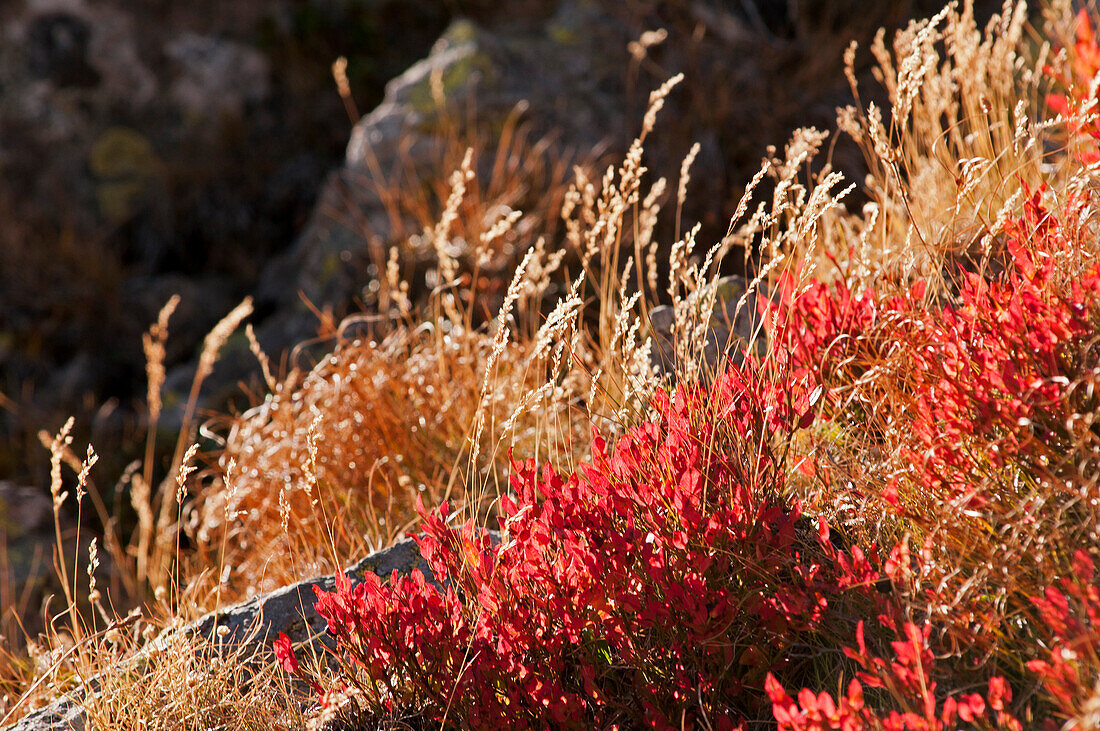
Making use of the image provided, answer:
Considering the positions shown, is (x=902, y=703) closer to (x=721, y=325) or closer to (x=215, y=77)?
(x=721, y=325)

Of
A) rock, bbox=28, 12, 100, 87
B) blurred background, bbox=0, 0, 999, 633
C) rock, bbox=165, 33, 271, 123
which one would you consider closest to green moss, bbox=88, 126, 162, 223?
blurred background, bbox=0, 0, 999, 633

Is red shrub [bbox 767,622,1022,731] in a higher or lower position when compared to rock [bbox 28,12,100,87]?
lower

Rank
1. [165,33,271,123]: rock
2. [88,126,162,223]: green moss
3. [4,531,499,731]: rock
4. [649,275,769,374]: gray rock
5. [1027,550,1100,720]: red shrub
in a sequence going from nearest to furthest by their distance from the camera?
[1027,550,1100,720]: red shrub → [4,531,499,731]: rock → [649,275,769,374]: gray rock → [88,126,162,223]: green moss → [165,33,271,123]: rock

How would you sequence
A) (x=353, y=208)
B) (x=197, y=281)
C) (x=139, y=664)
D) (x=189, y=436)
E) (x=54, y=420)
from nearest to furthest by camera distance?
(x=139, y=664)
(x=189, y=436)
(x=353, y=208)
(x=54, y=420)
(x=197, y=281)

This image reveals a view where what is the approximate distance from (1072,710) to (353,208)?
502 cm

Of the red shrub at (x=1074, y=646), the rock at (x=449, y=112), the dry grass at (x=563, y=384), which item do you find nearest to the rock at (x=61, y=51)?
the rock at (x=449, y=112)

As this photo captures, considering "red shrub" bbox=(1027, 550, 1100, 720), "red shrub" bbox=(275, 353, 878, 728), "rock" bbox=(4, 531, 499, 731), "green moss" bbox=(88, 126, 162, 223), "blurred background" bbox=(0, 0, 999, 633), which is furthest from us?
"green moss" bbox=(88, 126, 162, 223)

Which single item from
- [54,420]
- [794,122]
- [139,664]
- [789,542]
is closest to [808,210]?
[789,542]

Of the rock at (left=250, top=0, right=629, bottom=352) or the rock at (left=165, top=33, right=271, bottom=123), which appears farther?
the rock at (left=165, top=33, right=271, bottom=123)

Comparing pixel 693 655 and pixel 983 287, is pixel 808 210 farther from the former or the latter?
pixel 693 655

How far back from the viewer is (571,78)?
570 cm

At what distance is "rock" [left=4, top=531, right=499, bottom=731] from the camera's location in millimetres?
2084

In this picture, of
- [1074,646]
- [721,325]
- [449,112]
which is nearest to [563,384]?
[721,325]

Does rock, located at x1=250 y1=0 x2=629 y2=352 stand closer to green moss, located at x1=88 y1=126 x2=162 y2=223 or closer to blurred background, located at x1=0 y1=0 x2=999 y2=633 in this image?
blurred background, located at x1=0 y1=0 x2=999 y2=633
